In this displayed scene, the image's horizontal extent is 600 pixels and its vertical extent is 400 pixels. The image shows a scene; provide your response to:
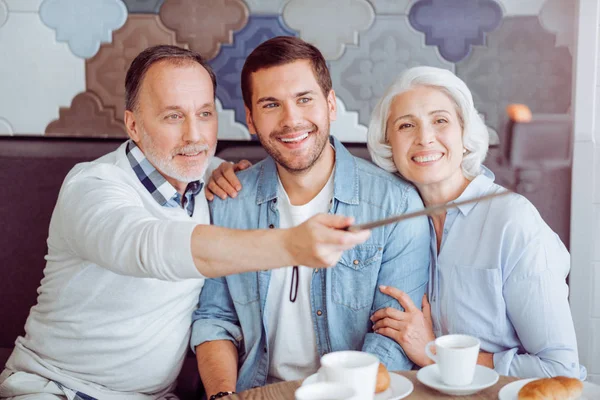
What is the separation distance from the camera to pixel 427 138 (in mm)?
1728

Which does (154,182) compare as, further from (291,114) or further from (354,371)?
(354,371)

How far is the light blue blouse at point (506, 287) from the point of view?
1.58 m

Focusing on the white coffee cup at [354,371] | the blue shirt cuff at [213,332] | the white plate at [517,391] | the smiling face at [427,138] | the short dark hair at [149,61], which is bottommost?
the blue shirt cuff at [213,332]

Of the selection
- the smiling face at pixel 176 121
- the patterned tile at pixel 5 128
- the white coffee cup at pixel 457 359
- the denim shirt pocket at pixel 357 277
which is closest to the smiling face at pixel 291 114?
the smiling face at pixel 176 121

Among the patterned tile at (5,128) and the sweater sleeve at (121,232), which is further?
the patterned tile at (5,128)

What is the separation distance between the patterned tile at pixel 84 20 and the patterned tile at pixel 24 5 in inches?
0.9

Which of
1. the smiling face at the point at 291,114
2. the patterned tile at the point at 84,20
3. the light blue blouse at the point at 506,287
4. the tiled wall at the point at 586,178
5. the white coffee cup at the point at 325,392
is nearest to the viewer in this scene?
the white coffee cup at the point at 325,392

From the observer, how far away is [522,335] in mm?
1634

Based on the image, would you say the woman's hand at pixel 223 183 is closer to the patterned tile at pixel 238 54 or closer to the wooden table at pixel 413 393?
the patterned tile at pixel 238 54

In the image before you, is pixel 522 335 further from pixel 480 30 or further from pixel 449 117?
pixel 480 30

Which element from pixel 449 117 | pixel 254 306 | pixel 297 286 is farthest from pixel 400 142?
pixel 254 306

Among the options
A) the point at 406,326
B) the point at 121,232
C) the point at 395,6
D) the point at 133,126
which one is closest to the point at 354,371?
the point at 121,232

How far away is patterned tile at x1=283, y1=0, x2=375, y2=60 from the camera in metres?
2.31

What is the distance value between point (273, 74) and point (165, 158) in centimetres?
38
